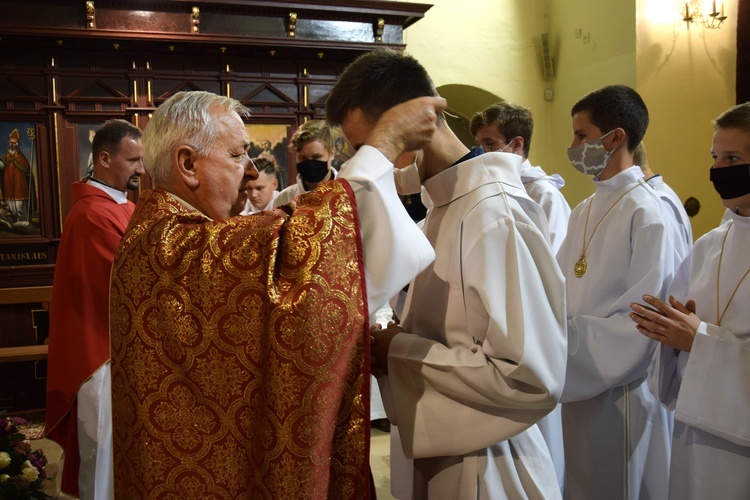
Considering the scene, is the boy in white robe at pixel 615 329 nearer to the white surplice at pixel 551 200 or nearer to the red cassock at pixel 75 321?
the white surplice at pixel 551 200

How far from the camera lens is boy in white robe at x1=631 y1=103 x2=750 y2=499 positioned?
2.36 meters

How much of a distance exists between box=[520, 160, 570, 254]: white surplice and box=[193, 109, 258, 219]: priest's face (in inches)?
108

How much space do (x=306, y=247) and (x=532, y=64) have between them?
988 centimetres

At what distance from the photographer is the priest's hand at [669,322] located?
7.94 ft

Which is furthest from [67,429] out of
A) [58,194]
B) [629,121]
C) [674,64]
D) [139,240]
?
[674,64]

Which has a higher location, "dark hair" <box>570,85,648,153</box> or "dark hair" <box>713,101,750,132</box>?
"dark hair" <box>570,85,648,153</box>

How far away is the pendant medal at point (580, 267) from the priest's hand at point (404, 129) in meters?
1.64

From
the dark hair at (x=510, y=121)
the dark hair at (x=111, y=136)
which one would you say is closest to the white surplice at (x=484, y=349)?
the dark hair at (x=510, y=121)

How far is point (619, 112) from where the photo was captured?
319cm

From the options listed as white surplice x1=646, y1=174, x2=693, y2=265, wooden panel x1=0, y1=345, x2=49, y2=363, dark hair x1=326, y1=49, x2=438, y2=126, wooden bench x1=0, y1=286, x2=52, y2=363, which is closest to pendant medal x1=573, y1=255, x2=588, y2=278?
white surplice x1=646, y1=174, x2=693, y2=265

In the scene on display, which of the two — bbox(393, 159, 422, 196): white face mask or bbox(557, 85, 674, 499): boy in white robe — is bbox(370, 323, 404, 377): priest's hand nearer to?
bbox(393, 159, 422, 196): white face mask

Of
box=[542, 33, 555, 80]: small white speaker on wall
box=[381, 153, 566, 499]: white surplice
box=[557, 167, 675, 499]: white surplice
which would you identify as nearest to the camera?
box=[381, 153, 566, 499]: white surplice

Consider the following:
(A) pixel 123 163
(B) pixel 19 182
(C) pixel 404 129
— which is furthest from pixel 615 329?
(B) pixel 19 182

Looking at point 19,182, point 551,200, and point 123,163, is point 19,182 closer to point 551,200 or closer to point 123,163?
point 123,163
